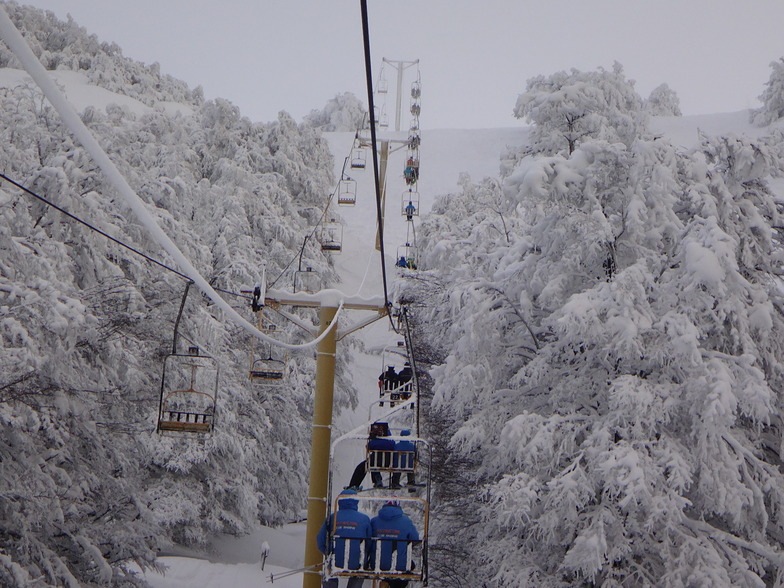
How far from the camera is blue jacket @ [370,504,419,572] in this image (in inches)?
334

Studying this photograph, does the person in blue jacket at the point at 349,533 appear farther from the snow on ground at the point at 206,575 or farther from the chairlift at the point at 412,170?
the chairlift at the point at 412,170

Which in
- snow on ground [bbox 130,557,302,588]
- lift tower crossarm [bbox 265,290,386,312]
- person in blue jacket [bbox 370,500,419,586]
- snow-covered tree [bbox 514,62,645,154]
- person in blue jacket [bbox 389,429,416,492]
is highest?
snow-covered tree [bbox 514,62,645,154]

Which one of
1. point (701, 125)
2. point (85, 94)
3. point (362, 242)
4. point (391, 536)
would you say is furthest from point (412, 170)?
point (701, 125)

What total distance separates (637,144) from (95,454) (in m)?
9.65

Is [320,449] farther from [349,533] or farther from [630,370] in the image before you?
[630,370]

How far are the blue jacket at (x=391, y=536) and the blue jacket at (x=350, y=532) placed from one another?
0.14 meters

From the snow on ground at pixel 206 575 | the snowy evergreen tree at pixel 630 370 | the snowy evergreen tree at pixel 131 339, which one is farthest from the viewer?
the snow on ground at pixel 206 575

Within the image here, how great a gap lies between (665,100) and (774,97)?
32.3 m

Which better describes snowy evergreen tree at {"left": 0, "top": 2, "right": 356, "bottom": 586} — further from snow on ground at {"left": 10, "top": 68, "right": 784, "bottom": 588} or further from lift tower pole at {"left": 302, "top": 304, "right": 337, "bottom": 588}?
lift tower pole at {"left": 302, "top": 304, "right": 337, "bottom": 588}

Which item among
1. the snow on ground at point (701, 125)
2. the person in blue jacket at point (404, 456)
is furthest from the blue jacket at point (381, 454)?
the snow on ground at point (701, 125)

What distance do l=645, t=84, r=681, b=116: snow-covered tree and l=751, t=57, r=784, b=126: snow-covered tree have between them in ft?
90.4

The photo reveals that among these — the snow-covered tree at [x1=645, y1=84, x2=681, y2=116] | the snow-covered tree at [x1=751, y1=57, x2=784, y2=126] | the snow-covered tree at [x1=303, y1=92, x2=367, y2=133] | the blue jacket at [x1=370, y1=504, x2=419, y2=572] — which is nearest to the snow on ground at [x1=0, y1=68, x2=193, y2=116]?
the snow-covered tree at [x1=303, y1=92, x2=367, y2=133]

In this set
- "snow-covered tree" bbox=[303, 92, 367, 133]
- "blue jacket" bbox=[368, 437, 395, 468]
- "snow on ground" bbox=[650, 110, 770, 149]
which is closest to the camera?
"blue jacket" bbox=[368, 437, 395, 468]

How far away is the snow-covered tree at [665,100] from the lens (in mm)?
93938
